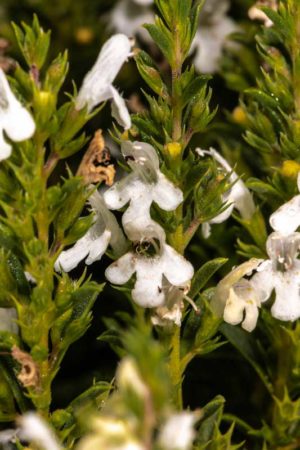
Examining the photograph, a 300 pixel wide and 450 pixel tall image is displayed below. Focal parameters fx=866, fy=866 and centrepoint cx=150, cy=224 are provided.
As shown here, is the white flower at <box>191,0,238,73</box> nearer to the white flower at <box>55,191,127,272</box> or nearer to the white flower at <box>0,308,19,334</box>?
the white flower at <box>55,191,127,272</box>

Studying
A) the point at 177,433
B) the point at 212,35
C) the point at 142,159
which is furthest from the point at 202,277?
the point at 212,35

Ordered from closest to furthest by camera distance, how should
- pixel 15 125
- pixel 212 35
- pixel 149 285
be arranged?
pixel 15 125 < pixel 149 285 < pixel 212 35

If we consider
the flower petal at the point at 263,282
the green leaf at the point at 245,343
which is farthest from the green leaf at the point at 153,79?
the green leaf at the point at 245,343

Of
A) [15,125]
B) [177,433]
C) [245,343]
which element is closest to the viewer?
[177,433]

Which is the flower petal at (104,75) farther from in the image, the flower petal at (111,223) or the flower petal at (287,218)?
the flower petal at (287,218)

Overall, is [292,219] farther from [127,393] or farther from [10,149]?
[127,393]

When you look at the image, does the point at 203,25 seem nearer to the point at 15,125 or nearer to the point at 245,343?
the point at 245,343

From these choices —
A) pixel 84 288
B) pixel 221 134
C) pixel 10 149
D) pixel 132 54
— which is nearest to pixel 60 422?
pixel 84 288

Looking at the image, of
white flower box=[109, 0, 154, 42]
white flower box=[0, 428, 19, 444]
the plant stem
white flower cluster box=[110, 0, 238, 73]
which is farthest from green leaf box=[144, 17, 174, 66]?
white flower box=[109, 0, 154, 42]
